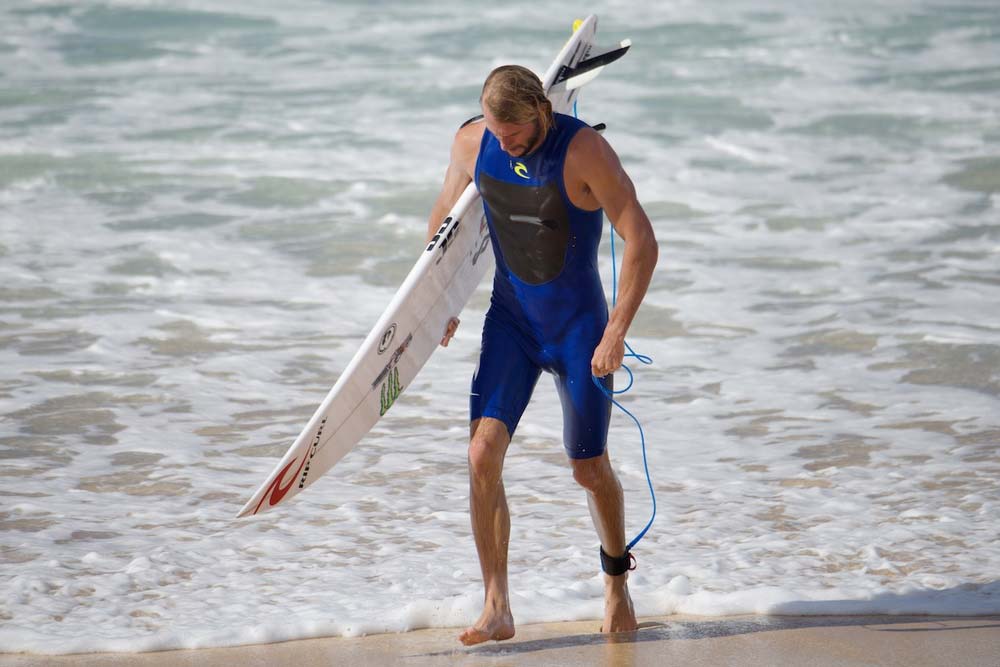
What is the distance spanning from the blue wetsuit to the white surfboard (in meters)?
0.37

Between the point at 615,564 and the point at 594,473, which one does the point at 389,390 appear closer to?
the point at 594,473

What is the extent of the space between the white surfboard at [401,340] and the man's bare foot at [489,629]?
82 cm

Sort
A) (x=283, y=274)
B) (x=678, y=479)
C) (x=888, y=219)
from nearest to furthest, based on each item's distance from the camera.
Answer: (x=678, y=479) → (x=283, y=274) → (x=888, y=219)

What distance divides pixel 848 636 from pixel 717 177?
10.4m

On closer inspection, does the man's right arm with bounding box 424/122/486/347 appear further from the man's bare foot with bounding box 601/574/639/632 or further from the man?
the man's bare foot with bounding box 601/574/639/632

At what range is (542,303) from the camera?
4164 millimetres

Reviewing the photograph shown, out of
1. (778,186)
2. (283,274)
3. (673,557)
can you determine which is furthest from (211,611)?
(778,186)

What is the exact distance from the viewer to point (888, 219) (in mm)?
11750

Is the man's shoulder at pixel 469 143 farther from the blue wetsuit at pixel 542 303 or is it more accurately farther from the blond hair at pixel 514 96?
the blond hair at pixel 514 96

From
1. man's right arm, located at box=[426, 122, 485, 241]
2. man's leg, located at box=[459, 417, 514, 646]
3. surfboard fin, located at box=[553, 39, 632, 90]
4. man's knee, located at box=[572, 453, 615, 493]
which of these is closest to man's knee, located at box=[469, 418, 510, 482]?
man's leg, located at box=[459, 417, 514, 646]

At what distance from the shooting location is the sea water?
15.7ft

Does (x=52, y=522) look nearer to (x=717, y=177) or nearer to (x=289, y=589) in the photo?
(x=289, y=589)

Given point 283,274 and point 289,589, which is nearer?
point 289,589

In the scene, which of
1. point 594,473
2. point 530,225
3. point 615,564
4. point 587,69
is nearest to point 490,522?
point 594,473
